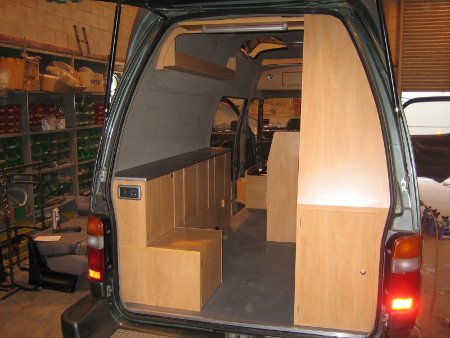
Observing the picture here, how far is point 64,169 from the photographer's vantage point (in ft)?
22.4

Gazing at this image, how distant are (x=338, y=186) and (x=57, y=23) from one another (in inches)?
238

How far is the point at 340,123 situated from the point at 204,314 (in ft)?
5.01

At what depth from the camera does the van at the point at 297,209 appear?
2002mm

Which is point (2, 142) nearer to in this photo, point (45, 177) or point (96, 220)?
point (45, 177)

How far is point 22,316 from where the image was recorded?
3906mm

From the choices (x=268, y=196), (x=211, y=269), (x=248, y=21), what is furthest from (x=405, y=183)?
(x=268, y=196)

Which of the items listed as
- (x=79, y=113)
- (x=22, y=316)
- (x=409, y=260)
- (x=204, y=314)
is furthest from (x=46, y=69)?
(x=409, y=260)

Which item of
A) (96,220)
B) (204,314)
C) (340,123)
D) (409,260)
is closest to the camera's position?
(409,260)

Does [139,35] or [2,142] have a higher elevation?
[139,35]

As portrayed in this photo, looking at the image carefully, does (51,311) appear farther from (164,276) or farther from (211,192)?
(211,192)

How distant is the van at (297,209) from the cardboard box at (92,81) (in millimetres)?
3416

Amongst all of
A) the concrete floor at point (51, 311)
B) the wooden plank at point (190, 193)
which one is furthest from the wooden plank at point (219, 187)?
the concrete floor at point (51, 311)

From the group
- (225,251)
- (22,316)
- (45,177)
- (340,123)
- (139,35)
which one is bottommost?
(22,316)

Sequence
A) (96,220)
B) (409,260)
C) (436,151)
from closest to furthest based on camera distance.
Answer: (409,260) → (96,220) → (436,151)
